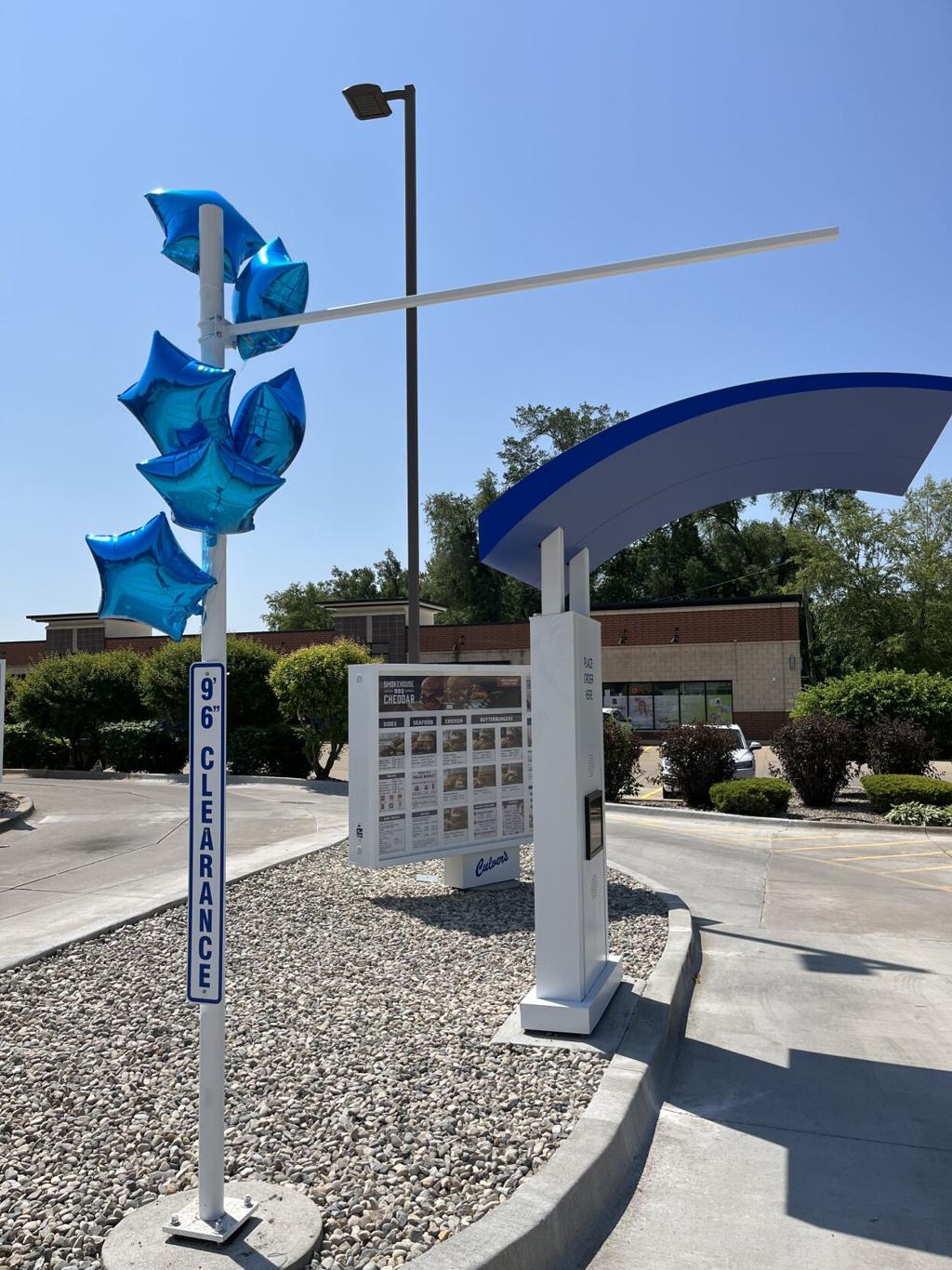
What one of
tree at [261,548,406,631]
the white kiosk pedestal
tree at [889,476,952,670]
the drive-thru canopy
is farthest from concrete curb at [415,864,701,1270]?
tree at [261,548,406,631]

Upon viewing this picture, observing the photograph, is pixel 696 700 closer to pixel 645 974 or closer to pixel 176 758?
pixel 176 758

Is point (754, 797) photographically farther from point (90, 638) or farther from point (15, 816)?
point (90, 638)

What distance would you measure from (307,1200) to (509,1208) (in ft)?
2.38

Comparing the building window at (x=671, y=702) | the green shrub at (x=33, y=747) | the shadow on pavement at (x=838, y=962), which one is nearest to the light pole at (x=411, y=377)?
the shadow on pavement at (x=838, y=962)

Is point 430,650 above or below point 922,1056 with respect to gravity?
above

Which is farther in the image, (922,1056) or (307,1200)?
(922,1056)

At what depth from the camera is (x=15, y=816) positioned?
49.4 ft

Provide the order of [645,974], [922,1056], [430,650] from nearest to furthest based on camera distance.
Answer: [922,1056] < [645,974] < [430,650]

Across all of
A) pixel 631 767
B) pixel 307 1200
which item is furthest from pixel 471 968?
pixel 631 767

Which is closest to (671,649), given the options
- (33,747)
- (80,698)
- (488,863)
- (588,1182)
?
(80,698)

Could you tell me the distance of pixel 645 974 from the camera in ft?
21.5

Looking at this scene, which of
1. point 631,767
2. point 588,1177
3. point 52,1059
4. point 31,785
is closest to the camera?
point 588,1177

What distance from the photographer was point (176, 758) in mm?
24062

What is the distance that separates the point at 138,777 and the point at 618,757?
1181 centimetres
